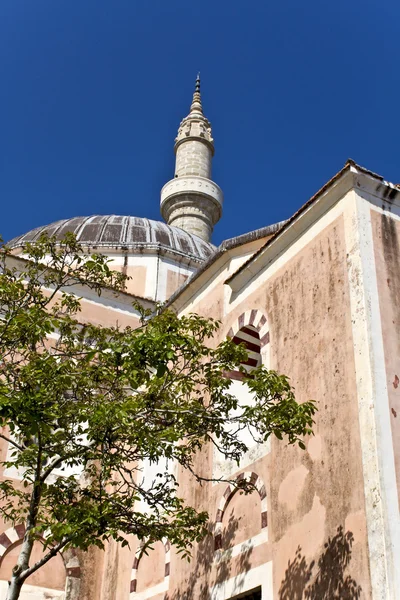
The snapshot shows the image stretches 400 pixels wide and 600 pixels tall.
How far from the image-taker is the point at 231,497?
30.0 feet

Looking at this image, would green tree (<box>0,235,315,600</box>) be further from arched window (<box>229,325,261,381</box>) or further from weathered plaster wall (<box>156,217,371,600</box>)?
arched window (<box>229,325,261,381</box>)

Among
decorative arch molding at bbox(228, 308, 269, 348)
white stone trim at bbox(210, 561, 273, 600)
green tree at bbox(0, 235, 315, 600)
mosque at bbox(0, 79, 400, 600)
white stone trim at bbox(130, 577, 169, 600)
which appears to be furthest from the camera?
white stone trim at bbox(130, 577, 169, 600)

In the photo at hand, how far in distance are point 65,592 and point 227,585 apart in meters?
3.29

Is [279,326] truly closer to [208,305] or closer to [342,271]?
[342,271]

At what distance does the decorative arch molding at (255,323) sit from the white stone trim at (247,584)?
2688 millimetres

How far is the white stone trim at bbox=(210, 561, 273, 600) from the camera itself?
25.8 ft

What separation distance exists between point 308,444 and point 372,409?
105cm

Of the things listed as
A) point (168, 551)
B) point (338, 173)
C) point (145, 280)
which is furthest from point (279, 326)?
point (145, 280)

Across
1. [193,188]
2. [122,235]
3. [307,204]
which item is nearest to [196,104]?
[193,188]

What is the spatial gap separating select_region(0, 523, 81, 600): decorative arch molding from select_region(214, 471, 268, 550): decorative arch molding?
2.79m

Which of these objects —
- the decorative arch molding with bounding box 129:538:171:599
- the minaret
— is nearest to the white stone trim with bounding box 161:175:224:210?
the minaret

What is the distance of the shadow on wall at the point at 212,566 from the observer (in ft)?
27.6

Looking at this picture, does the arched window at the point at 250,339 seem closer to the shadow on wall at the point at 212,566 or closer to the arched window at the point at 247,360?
the arched window at the point at 247,360

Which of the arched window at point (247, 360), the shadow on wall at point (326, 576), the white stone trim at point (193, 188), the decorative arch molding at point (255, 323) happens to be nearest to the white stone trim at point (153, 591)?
the arched window at point (247, 360)
